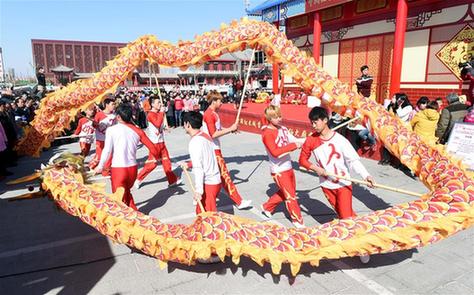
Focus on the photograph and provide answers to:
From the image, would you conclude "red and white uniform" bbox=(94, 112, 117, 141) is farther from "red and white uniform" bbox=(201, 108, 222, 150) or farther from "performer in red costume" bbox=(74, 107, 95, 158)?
"red and white uniform" bbox=(201, 108, 222, 150)

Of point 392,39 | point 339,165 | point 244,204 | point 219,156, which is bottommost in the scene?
point 244,204

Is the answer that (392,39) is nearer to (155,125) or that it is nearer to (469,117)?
(469,117)

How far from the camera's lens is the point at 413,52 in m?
10.2

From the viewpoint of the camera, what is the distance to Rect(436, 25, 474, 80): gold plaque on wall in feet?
28.7

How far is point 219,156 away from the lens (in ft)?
15.9

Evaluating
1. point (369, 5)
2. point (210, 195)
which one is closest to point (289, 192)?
point (210, 195)

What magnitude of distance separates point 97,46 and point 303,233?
61.7 m

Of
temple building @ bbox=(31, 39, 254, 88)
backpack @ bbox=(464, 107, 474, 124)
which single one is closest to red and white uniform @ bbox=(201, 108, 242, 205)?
backpack @ bbox=(464, 107, 474, 124)

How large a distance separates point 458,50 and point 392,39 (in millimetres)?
2217

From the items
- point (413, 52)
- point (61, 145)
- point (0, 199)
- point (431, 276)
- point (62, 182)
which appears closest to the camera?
point (431, 276)

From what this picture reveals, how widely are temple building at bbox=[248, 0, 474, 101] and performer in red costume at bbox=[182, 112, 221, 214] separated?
780cm

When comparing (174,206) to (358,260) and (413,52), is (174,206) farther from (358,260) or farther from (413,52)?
(413,52)

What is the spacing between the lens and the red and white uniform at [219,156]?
466 cm

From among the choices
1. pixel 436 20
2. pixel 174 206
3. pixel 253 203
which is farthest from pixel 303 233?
pixel 436 20
